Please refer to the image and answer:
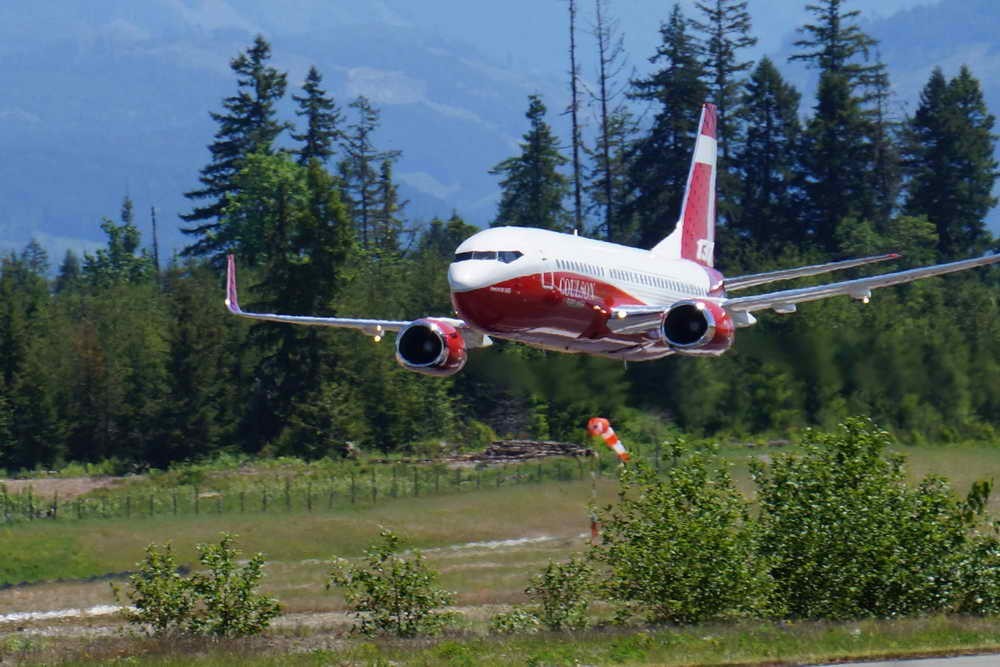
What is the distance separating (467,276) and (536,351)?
801 inches

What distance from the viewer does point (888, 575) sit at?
35.5 m

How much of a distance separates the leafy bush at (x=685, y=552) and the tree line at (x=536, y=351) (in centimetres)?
1624

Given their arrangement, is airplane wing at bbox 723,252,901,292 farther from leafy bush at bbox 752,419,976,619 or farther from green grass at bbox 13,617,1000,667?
green grass at bbox 13,617,1000,667

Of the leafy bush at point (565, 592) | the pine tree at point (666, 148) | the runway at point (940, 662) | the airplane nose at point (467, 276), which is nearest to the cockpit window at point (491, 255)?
the airplane nose at point (467, 276)

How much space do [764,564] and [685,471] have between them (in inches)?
122

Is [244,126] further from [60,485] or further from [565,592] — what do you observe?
[565,592]

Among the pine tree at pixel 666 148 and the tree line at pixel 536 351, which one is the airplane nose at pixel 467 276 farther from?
the pine tree at pixel 666 148

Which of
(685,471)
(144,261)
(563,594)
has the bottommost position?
(563,594)

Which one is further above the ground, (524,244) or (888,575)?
(524,244)

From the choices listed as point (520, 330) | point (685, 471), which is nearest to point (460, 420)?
point (520, 330)

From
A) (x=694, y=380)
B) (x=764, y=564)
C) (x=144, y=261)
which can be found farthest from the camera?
(x=144, y=261)

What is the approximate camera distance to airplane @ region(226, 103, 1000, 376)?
41.8 m

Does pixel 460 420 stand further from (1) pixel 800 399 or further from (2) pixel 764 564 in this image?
(2) pixel 764 564

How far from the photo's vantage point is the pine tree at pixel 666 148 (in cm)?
11250
